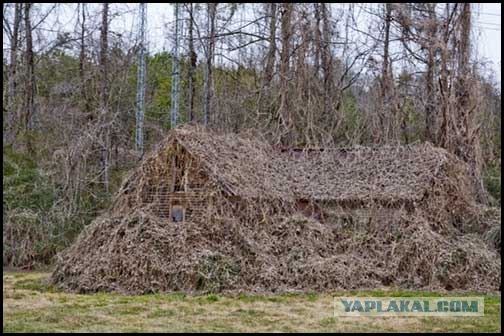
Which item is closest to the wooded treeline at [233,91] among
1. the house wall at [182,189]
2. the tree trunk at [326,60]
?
the tree trunk at [326,60]

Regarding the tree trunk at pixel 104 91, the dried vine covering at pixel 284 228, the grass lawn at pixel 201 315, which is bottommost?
the grass lawn at pixel 201 315

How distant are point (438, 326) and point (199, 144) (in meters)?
6.45

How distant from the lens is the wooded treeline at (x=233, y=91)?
16.7 metres

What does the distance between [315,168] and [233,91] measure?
21.9ft

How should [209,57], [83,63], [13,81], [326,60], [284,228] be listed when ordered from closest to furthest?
1. [284,228]
2. [13,81]
3. [83,63]
4. [326,60]
5. [209,57]

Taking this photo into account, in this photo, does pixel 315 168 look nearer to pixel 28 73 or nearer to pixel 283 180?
pixel 283 180

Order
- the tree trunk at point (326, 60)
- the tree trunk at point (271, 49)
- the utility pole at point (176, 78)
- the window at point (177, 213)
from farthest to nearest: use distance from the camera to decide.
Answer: the tree trunk at point (271, 49)
the utility pole at point (176, 78)
the tree trunk at point (326, 60)
the window at point (177, 213)

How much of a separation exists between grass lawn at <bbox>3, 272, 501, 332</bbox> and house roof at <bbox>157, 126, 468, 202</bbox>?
9.29ft

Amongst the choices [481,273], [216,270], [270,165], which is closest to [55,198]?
[270,165]

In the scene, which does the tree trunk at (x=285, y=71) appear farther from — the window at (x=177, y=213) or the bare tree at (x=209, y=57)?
the window at (x=177, y=213)

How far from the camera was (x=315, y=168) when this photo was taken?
15445 mm

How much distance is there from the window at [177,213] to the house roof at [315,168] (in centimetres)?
94

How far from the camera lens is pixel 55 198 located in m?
16.6

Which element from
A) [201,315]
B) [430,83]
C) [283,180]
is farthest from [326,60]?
[201,315]
